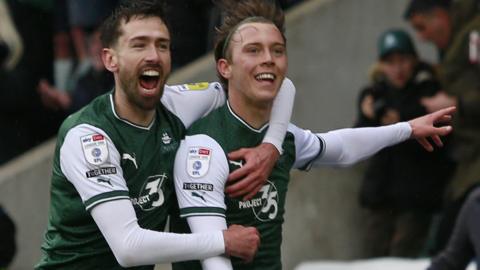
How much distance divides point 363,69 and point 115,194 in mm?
5121

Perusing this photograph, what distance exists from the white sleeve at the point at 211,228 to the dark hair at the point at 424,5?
4.05 metres

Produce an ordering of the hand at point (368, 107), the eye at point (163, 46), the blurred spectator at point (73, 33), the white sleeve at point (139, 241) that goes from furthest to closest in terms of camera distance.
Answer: the blurred spectator at point (73, 33), the hand at point (368, 107), the eye at point (163, 46), the white sleeve at point (139, 241)

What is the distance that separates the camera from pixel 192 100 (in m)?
7.85

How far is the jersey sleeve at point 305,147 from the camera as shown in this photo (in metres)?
7.98

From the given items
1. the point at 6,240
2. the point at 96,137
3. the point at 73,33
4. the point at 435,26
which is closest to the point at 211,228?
the point at 96,137

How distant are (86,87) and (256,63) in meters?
5.08

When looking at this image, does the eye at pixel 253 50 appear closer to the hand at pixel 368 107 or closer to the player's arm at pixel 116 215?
the player's arm at pixel 116 215

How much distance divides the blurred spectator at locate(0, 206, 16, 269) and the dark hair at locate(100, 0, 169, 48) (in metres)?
2.24

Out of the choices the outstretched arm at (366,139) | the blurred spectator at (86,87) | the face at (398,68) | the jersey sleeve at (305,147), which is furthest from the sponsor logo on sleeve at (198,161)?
the blurred spectator at (86,87)

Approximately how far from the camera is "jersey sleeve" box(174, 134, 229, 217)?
7.50 m

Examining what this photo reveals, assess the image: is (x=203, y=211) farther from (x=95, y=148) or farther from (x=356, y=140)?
(x=356, y=140)

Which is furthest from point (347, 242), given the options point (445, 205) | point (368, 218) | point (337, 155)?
point (337, 155)

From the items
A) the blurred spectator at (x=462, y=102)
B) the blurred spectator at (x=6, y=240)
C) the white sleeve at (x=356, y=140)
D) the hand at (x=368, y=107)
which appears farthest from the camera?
the hand at (x=368, y=107)

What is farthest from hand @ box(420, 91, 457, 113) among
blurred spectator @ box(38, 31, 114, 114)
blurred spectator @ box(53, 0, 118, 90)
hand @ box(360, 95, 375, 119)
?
blurred spectator @ box(53, 0, 118, 90)
